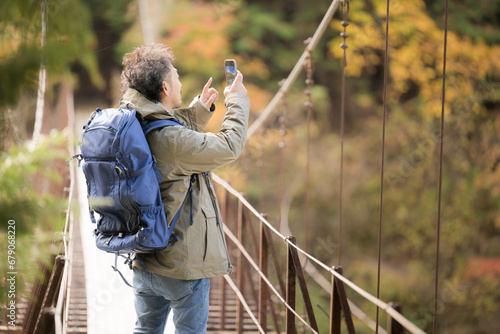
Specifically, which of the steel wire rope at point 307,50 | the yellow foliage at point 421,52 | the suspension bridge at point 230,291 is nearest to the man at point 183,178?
the suspension bridge at point 230,291

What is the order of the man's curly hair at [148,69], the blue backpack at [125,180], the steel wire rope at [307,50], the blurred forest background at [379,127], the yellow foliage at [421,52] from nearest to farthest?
the blue backpack at [125,180], the man's curly hair at [148,69], the steel wire rope at [307,50], the blurred forest background at [379,127], the yellow foliage at [421,52]

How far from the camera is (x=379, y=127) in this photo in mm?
6312

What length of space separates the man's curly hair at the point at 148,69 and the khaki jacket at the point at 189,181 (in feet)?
0.08

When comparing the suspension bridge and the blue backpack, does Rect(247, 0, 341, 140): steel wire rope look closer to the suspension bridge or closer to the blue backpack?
the suspension bridge

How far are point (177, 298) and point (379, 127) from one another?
18.2ft

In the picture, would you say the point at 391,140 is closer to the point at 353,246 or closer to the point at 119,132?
the point at 353,246

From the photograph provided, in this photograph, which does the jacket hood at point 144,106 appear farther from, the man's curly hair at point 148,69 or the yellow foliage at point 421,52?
the yellow foliage at point 421,52

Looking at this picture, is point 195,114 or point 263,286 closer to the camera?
point 195,114

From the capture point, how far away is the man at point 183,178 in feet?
3.32

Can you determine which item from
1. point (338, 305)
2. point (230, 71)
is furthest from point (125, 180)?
point (338, 305)

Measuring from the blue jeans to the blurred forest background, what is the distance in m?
2.54

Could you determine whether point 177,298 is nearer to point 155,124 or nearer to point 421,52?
point 155,124

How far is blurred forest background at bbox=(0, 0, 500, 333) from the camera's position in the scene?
188 inches

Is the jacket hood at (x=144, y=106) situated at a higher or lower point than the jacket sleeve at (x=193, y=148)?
higher
